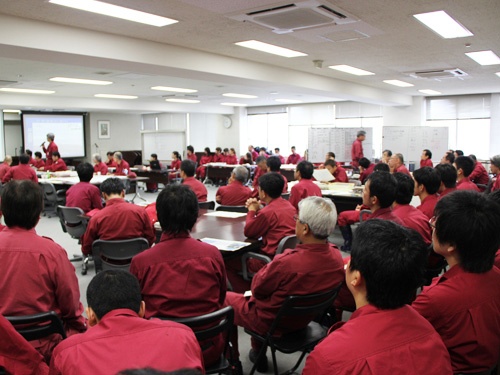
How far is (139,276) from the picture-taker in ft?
6.96

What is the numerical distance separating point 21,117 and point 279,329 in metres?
15.6

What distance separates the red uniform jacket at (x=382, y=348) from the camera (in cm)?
115

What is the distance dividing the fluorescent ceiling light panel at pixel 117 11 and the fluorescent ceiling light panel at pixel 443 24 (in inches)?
117

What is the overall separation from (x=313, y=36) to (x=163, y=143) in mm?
11275

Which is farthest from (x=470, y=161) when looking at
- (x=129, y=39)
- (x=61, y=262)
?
(x=61, y=262)

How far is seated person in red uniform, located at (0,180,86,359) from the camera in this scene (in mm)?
2014

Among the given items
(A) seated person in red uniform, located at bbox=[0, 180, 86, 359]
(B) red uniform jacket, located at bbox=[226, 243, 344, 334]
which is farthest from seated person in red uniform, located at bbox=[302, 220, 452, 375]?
(A) seated person in red uniform, located at bbox=[0, 180, 86, 359]

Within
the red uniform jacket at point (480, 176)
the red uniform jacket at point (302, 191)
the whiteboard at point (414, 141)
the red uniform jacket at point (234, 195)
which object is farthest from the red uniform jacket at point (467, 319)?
the whiteboard at point (414, 141)

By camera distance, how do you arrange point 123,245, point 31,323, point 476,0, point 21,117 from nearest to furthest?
point 31,323 < point 123,245 < point 476,0 < point 21,117

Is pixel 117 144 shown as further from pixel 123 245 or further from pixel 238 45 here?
pixel 123 245

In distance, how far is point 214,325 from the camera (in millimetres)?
2023

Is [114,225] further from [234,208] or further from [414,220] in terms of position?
[414,220]

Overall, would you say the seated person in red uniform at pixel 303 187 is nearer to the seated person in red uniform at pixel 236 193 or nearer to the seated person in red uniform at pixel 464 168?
the seated person in red uniform at pixel 236 193

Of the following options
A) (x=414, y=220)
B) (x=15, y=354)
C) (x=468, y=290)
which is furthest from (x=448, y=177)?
(x=15, y=354)
